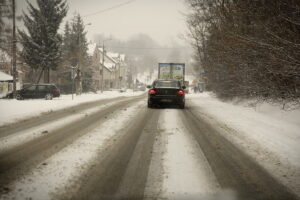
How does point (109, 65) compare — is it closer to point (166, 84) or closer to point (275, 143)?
point (166, 84)

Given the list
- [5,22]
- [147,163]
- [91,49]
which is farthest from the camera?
[91,49]

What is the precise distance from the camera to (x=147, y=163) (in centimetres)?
458

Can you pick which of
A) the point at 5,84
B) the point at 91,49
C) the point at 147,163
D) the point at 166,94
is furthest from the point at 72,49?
the point at 147,163

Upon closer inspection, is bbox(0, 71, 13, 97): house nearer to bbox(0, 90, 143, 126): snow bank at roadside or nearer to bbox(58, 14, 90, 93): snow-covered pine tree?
bbox(58, 14, 90, 93): snow-covered pine tree

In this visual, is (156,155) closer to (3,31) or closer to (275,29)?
(275,29)

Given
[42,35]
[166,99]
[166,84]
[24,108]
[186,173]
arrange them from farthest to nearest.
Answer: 1. [42,35]
2. [166,84]
3. [166,99]
4. [24,108]
5. [186,173]

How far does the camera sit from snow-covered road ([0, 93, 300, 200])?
3.43 metres

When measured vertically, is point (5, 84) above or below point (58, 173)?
above

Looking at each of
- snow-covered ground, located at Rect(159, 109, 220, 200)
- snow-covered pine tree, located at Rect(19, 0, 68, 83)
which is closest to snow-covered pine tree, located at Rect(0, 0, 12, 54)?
snow-covered pine tree, located at Rect(19, 0, 68, 83)

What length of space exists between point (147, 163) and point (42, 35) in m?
32.4

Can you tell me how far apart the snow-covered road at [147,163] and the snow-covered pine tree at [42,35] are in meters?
27.6

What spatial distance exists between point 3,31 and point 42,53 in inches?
190

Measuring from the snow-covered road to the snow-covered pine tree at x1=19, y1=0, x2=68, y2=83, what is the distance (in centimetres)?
2756

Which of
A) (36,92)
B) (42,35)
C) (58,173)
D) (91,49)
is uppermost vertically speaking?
(91,49)
